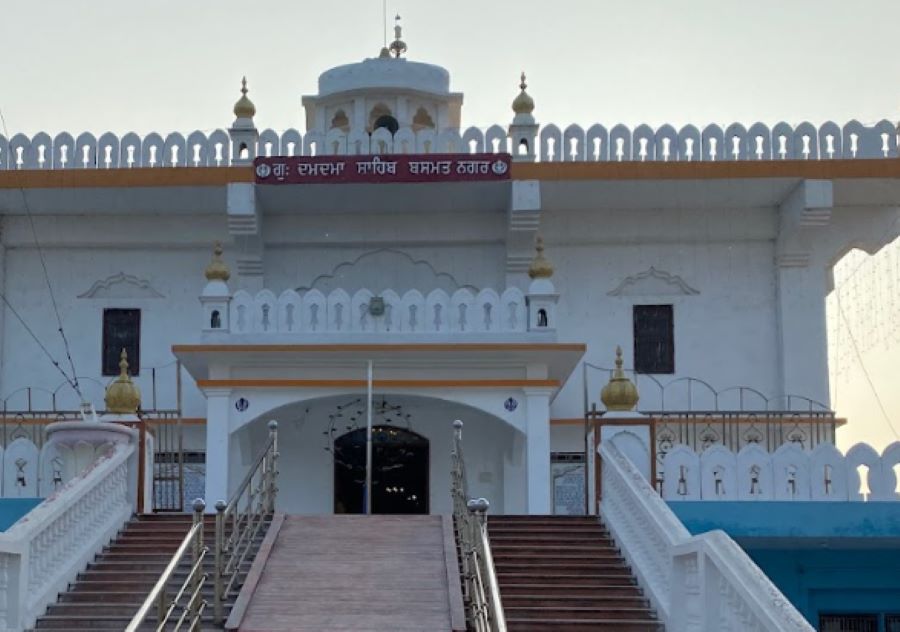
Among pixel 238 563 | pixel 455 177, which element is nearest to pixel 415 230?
pixel 455 177

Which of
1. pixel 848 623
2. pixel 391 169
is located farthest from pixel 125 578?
pixel 391 169

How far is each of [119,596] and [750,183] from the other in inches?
441

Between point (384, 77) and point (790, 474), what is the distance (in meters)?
10.9

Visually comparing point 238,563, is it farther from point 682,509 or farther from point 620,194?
point 620,194

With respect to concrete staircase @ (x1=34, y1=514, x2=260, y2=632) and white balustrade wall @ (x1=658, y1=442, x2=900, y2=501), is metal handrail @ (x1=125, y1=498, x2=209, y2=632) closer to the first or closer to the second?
concrete staircase @ (x1=34, y1=514, x2=260, y2=632)

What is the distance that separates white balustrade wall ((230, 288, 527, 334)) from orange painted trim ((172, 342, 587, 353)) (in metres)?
0.33

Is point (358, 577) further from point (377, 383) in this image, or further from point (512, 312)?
point (512, 312)

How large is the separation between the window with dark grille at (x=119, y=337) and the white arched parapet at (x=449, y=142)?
195 inches

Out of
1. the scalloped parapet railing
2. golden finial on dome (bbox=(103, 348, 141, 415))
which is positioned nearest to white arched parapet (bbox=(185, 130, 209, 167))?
the scalloped parapet railing

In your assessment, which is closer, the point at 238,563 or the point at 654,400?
the point at 238,563

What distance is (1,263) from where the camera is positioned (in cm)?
2267

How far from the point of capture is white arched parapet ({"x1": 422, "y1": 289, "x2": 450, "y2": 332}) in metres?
19.1

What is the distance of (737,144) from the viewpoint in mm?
21688

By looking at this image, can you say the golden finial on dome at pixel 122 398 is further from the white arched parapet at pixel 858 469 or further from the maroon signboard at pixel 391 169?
the white arched parapet at pixel 858 469
